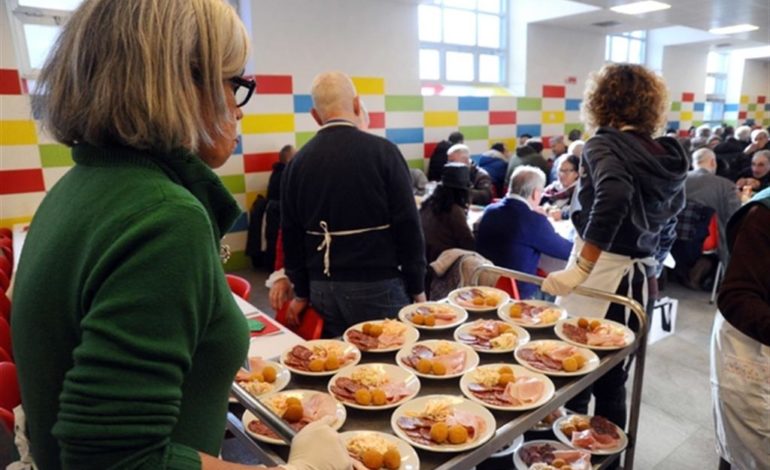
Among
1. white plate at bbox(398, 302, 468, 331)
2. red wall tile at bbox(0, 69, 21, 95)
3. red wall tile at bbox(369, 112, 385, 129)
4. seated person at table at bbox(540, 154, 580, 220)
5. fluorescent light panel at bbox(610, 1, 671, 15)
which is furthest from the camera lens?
fluorescent light panel at bbox(610, 1, 671, 15)

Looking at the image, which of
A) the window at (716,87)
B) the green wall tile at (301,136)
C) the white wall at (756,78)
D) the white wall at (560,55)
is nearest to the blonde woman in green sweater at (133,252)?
the green wall tile at (301,136)

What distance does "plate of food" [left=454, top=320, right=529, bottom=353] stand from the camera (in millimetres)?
1400

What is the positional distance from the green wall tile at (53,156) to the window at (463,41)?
4138 mm

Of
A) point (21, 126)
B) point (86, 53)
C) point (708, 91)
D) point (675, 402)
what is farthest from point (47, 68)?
point (708, 91)

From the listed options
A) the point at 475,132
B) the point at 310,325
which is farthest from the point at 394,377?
the point at 475,132

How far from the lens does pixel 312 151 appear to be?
181cm

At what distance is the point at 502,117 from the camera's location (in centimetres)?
705

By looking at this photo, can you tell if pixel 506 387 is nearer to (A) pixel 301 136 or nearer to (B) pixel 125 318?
(B) pixel 125 318

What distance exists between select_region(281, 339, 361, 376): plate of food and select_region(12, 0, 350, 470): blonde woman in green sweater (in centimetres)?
60

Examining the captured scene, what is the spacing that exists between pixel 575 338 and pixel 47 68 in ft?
4.35

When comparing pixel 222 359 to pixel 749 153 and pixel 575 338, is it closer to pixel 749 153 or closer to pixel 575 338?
pixel 575 338

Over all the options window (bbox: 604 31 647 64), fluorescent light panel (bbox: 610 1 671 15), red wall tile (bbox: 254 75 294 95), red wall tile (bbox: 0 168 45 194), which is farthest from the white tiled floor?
window (bbox: 604 31 647 64)

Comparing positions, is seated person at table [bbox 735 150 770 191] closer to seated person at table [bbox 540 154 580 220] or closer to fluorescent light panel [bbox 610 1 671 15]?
seated person at table [bbox 540 154 580 220]

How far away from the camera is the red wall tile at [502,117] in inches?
273
